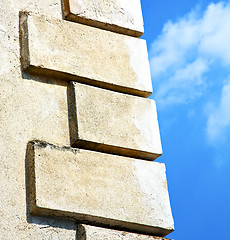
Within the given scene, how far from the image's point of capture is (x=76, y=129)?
2.82 m

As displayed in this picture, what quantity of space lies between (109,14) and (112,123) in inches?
27.2

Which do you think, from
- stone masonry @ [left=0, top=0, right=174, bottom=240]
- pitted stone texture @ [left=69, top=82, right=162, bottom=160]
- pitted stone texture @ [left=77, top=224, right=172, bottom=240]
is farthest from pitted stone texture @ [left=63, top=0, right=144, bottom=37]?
pitted stone texture @ [left=77, top=224, right=172, bottom=240]

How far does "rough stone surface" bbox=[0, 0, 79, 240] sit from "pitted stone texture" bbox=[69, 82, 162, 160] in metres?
0.07

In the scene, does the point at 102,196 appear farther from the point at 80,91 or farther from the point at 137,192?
the point at 80,91

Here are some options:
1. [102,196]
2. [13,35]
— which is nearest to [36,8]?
[13,35]

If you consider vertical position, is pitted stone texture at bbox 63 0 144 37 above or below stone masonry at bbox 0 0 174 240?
above

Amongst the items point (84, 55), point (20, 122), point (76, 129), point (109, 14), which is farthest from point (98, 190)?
point (109, 14)

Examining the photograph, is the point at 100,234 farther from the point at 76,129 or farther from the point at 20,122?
the point at 20,122

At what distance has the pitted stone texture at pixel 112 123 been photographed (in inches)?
112

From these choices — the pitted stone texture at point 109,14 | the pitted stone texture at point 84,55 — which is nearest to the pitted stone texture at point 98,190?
the pitted stone texture at point 84,55

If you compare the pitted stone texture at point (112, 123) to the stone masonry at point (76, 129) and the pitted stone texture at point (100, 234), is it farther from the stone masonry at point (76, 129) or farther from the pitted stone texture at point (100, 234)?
the pitted stone texture at point (100, 234)

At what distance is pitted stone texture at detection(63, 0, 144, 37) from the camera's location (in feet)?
10.4

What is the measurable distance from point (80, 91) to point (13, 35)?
0.43m

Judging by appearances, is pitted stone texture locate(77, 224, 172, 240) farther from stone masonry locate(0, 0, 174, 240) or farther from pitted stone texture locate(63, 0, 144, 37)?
pitted stone texture locate(63, 0, 144, 37)
